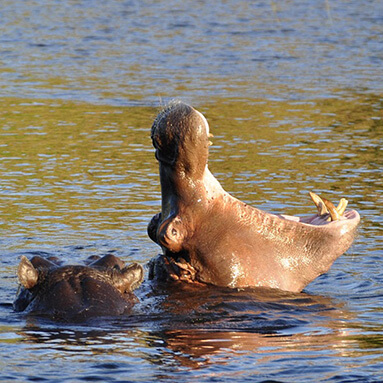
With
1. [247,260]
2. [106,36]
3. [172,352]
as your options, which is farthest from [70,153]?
[106,36]

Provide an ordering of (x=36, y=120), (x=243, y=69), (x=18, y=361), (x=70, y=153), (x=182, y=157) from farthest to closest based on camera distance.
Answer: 1. (x=243, y=69)
2. (x=36, y=120)
3. (x=70, y=153)
4. (x=182, y=157)
5. (x=18, y=361)

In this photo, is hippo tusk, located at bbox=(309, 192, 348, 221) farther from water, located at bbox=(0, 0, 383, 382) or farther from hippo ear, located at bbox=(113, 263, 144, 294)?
hippo ear, located at bbox=(113, 263, 144, 294)

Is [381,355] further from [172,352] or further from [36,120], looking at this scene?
[36,120]

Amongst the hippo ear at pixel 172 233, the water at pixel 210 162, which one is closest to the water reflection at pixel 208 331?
the water at pixel 210 162

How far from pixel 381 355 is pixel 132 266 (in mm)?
1547

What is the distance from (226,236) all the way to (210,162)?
15.8 feet

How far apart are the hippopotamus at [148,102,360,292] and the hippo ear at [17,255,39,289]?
31.5 inches

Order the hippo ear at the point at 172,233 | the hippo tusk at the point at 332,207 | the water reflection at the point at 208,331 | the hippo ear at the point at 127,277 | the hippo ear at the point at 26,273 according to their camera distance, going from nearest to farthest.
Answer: the water reflection at the point at 208,331 < the hippo ear at the point at 26,273 < the hippo ear at the point at 127,277 < the hippo ear at the point at 172,233 < the hippo tusk at the point at 332,207

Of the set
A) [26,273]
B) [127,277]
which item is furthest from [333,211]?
[26,273]

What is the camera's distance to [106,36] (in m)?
20.4

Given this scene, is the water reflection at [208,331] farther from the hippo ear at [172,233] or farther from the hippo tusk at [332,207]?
the hippo tusk at [332,207]

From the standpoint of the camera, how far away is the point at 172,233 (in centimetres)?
611

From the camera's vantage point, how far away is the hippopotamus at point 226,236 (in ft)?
20.0

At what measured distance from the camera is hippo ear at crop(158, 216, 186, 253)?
611cm
